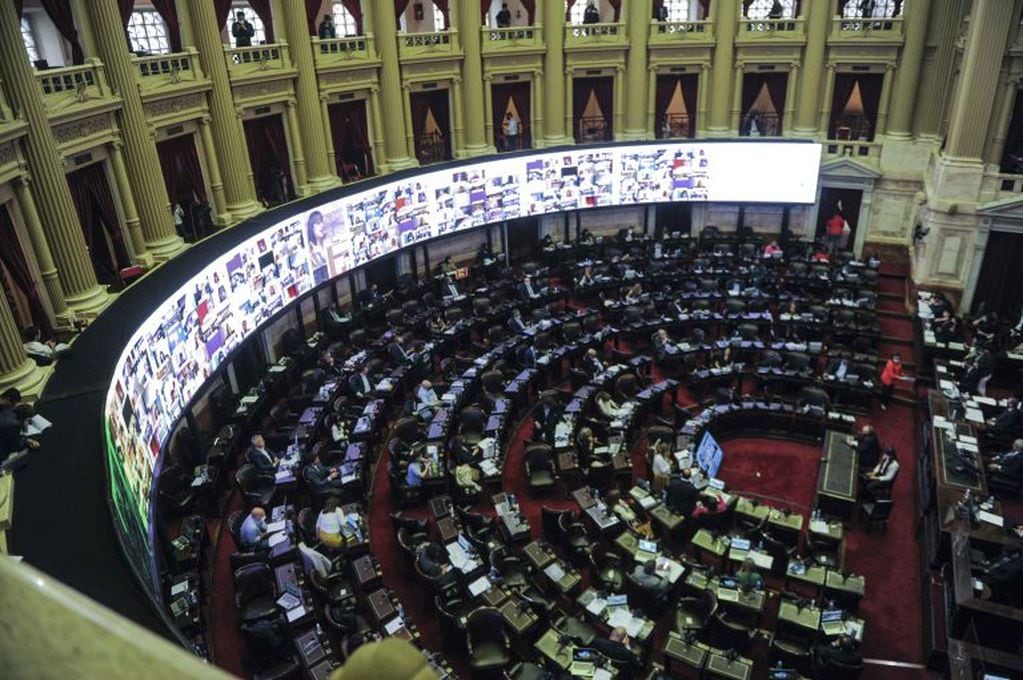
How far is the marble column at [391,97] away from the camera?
72.2 ft

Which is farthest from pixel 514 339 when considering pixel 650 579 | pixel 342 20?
pixel 342 20

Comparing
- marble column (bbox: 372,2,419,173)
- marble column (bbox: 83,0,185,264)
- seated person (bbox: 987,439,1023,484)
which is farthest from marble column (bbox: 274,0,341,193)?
seated person (bbox: 987,439,1023,484)

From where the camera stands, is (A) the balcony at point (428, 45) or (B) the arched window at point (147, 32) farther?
(A) the balcony at point (428, 45)

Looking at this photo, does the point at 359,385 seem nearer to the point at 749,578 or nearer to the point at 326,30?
the point at 749,578

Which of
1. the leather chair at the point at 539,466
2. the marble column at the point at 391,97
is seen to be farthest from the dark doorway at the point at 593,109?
the leather chair at the point at 539,466

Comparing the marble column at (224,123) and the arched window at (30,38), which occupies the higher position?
the arched window at (30,38)

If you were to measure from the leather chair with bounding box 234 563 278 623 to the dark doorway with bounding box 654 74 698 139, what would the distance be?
2109 centimetres

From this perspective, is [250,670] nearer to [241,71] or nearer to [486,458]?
[486,458]

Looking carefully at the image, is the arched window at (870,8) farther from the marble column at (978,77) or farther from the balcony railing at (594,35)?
the balcony railing at (594,35)

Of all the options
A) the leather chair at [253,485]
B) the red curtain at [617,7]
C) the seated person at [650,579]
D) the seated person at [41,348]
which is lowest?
the seated person at [650,579]

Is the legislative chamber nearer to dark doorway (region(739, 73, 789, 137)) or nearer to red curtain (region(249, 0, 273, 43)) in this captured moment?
dark doorway (region(739, 73, 789, 137))

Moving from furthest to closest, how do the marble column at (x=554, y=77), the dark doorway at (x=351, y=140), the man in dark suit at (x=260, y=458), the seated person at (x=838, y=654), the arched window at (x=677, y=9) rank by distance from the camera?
the arched window at (x=677, y=9)
the marble column at (x=554, y=77)
the dark doorway at (x=351, y=140)
the man in dark suit at (x=260, y=458)
the seated person at (x=838, y=654)

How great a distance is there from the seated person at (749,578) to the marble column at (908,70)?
18.2 metres

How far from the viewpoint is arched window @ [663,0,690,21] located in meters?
27.3
